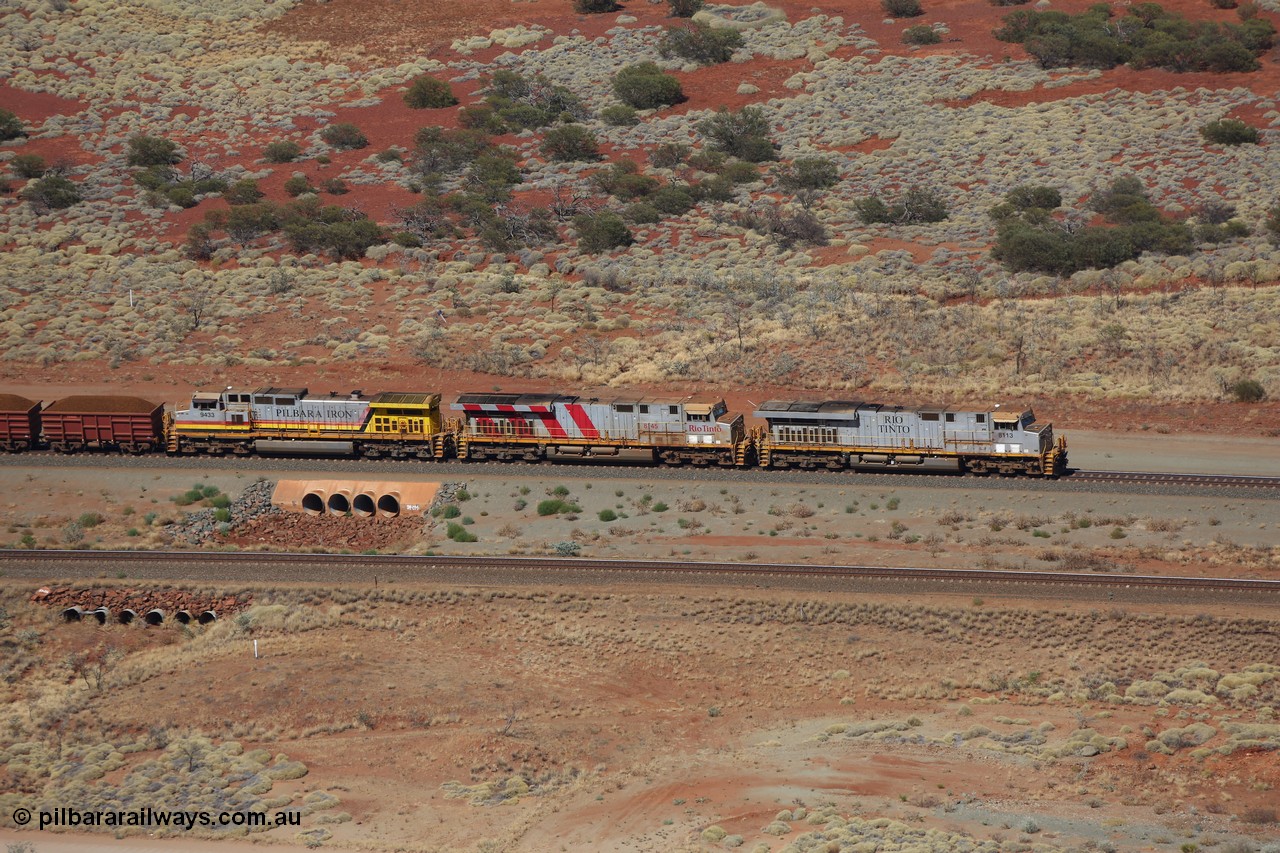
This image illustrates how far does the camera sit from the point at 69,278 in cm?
7219

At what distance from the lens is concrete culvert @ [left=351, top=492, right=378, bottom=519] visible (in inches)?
1793

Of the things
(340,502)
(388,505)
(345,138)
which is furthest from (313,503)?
(345,138)

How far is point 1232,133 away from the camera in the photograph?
76.8 metres

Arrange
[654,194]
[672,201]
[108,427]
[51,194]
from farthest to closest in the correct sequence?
[51,194], [654,194], [672,201], [108,427]

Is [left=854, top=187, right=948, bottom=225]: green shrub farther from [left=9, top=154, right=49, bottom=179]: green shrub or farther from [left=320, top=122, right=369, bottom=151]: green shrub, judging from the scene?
[left=9, top=154, right=49, bottom=179]: green shrub

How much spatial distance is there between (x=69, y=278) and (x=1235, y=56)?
207 ft

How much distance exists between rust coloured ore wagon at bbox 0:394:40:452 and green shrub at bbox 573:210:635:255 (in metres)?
29.6

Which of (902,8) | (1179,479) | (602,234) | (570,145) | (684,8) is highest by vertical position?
(684,8)

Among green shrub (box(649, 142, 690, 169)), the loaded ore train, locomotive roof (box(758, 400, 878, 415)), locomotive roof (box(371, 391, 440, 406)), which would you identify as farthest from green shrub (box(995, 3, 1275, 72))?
locomotive roof (box(371, 391, 440, 406))

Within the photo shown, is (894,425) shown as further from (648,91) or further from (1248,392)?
(648,91)

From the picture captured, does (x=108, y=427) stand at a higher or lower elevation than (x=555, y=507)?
higher

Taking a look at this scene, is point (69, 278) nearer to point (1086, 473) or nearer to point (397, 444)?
point (397, 444)

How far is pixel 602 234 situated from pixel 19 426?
3068 cm

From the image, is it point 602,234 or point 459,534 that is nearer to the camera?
point 459,534
